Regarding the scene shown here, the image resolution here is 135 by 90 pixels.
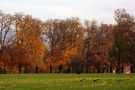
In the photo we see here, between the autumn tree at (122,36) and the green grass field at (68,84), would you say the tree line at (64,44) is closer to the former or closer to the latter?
the autumn tree at (122,36)

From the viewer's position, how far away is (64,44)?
97.9 m

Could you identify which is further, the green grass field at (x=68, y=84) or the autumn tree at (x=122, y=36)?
the autumn tree at (x=122, y=36)

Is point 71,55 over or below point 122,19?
below

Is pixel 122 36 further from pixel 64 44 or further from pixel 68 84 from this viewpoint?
pixel 68 84

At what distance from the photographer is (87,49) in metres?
101

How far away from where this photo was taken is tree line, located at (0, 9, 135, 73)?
270 feet

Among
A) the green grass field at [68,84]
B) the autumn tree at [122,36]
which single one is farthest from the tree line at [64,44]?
the green grass field at [68,84]

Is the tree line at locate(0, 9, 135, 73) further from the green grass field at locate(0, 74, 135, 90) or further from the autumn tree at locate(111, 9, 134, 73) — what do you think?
the green grass field at locate(0, 74, 135, 90)

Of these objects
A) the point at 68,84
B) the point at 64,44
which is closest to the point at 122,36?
the point at 64,44

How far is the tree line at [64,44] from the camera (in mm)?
82312

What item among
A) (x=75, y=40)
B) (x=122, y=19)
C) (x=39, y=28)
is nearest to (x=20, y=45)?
(x=39, y=28)

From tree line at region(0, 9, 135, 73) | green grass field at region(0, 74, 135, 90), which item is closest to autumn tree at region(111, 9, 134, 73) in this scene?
tree line at region(0, 9, 135, 73)

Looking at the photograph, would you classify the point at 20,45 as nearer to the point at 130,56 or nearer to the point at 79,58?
the point at 79,58

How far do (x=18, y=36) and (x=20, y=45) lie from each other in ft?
7.98
